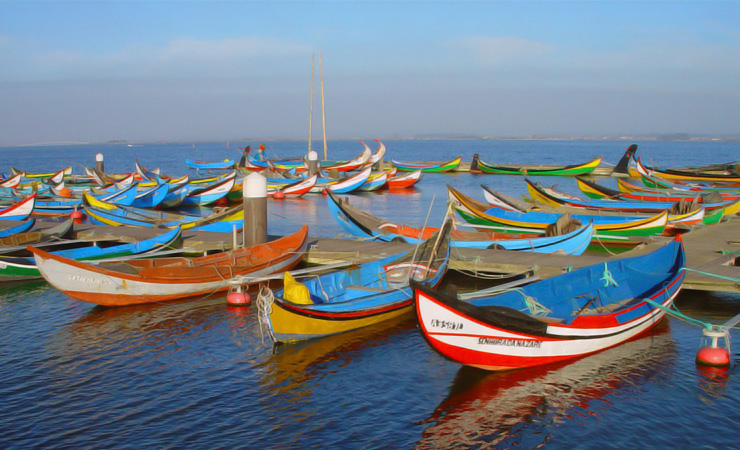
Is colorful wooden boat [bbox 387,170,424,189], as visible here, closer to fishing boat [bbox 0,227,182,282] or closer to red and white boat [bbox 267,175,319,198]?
red and white boat [bbox 267,175,319,198]

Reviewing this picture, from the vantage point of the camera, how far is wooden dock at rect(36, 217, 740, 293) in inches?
592

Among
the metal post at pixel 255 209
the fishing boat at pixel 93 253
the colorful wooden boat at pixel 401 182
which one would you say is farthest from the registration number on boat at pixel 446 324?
Result: the colorful wooden boat at pixel 401 182

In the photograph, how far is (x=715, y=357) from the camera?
11.4 m

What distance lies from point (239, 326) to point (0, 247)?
903 centimetres

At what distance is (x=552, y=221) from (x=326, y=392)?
14.3 meters

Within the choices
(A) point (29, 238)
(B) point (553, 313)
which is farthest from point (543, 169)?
(B) point (553, 313)

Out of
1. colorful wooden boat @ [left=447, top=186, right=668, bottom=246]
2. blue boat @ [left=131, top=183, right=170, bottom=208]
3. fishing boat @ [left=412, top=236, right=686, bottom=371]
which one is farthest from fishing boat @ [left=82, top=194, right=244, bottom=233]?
fishing boat @ [left=412, top=236, right=686, bottom=371]

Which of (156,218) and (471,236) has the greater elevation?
(471,236)

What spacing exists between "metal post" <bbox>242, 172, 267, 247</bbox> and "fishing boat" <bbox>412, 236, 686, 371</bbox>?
7275 millimetres

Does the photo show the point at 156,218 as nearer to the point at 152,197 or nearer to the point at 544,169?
the point at 152,197

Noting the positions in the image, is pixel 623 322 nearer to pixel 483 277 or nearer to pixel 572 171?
pixel 483 277

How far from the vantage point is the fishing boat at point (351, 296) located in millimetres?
11938

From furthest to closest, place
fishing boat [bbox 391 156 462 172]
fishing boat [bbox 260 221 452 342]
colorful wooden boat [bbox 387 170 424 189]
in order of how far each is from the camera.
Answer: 1. fishing boat [bbox 391 156 462 172]
2. colorful wooden boat [bbox 387 170 424 189]
3. fishing boat [bbox 260 221 452 342]

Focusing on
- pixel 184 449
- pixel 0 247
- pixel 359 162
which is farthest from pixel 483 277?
pixel 359 162
